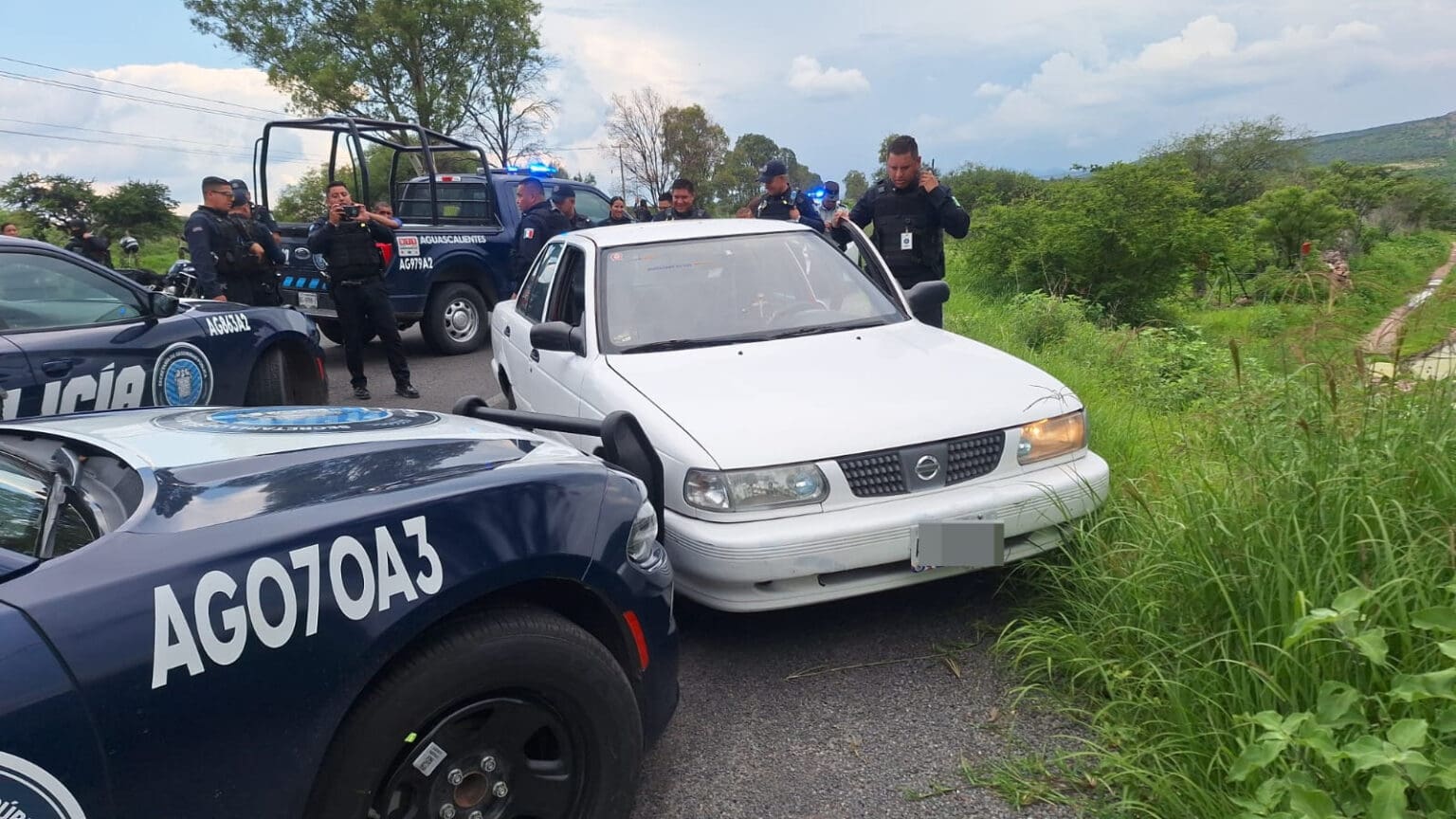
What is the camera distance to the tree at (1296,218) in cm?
2758

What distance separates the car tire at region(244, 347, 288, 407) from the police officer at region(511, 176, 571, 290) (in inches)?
144

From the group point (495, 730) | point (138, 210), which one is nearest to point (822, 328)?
point (495, 730)

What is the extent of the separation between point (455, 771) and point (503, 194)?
9.01 m

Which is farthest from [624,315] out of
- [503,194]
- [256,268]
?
[503,194]

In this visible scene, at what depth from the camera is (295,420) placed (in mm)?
2633

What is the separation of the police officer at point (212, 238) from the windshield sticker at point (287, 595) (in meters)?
6.40

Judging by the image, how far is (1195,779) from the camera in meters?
2.34

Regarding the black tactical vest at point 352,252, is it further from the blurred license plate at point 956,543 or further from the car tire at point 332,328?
the blurred license plate at point 956,543

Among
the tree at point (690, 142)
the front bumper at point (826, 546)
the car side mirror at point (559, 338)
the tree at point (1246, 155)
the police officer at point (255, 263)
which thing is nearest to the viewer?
the front bumper at point (826, 546)

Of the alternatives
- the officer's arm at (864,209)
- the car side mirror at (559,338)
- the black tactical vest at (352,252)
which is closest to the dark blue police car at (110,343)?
the black tactical vest at (352,252)

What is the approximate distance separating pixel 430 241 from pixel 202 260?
224 centimetres

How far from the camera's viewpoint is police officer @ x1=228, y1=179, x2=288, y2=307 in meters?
7.87

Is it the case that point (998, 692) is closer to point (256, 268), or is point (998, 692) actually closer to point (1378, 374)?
point (1378, 374)

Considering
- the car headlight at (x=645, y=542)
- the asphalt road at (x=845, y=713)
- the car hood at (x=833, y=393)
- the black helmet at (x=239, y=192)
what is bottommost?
the asphalt road at (x=845, y=713)
